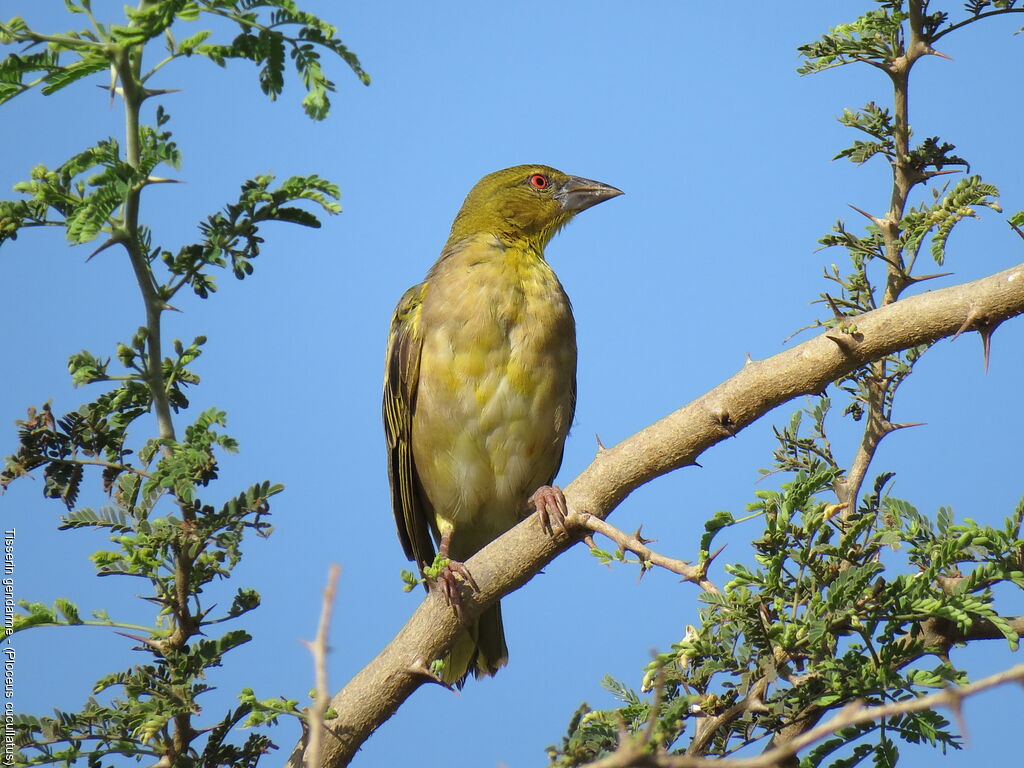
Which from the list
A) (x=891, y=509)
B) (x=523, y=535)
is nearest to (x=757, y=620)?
(x=891, y=509)

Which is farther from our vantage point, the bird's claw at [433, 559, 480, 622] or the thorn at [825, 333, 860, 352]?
the bird's claw at [433, 559, 480, 622]

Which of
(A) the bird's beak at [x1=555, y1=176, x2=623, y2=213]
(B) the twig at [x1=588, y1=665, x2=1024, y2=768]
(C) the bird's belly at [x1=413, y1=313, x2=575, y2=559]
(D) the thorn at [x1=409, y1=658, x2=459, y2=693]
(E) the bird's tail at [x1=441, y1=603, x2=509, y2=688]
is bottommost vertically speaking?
(B) the twig at [x1=588, y1=665, x2=1024, y2=768]

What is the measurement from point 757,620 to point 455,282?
2575 millimetres

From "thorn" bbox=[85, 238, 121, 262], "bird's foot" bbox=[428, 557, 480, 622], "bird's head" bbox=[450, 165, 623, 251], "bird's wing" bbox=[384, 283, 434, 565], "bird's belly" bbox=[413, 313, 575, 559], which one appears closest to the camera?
"thorn" bbox=[85, 238, 121, 262]

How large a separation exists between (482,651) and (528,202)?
2.41 m

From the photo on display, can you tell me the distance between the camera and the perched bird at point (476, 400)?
503 centimetres

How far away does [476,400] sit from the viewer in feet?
16.5

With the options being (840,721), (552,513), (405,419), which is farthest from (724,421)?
(405,419)

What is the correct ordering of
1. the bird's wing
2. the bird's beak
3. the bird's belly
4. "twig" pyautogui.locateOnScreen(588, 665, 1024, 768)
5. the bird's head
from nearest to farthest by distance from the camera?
"twig" pyautogui.locateOnScreen(588, 665, 1024, 768)
the bird's belly
the bird's wing
the bird's head
the bird's beak

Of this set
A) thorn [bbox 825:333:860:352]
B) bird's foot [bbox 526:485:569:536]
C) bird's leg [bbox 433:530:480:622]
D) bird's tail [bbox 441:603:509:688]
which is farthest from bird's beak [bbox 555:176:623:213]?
thorn [bbox 825:333:860:352]

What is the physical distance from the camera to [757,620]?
312 centimetres

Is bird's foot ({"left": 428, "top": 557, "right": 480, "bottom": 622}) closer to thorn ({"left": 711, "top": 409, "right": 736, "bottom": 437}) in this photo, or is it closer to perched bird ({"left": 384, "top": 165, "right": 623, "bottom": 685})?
thorn ({"left": 711, "top": 409, "right": 736, "bottom": 437})

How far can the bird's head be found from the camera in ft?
19.2

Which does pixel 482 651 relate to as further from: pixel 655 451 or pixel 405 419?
pixel 655 451
